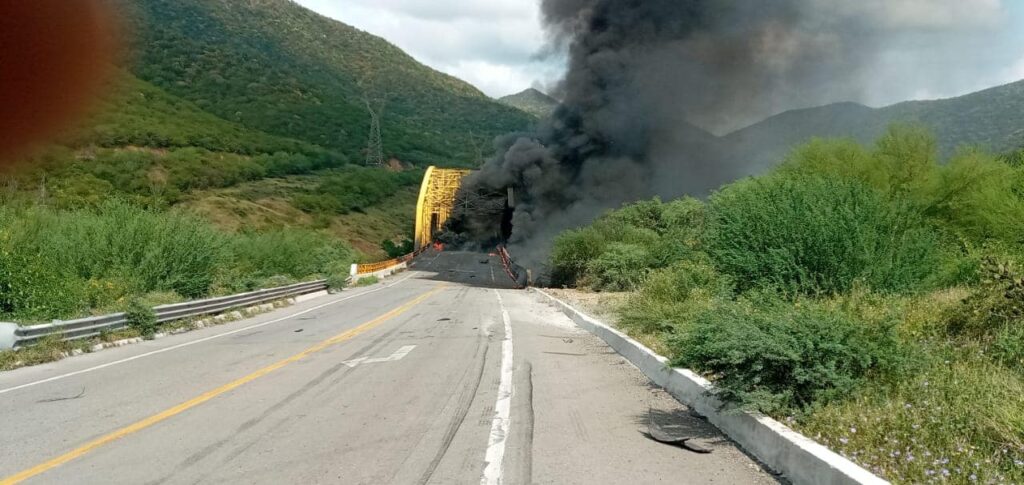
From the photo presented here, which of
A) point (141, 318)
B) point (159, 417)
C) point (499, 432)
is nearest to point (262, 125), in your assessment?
point (141, 318)

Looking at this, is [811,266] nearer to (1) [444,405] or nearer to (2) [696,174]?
(1) [444,405]

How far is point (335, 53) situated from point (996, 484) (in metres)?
112

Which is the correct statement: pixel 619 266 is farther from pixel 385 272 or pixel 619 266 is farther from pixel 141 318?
pixel 385 272

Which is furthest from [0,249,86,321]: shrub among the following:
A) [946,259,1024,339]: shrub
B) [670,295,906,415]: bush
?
[946,259,1024,339]: shrub

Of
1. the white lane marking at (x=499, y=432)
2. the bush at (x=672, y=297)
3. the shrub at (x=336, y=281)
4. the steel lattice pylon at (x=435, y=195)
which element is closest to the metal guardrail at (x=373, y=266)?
the shrub at (x=336, y=281)

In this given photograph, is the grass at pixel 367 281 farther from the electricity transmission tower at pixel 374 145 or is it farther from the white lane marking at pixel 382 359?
the electricity transmission tower at pixel 374 145

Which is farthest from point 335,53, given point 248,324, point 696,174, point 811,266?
point 811,266

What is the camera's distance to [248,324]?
2012 centimetres

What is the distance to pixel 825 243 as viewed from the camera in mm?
12492

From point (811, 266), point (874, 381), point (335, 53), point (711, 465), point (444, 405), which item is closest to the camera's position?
point (711, 465)

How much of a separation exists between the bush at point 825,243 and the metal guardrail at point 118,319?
1165 cm

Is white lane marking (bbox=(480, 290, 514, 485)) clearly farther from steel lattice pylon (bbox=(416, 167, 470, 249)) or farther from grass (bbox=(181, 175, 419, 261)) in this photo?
steel lattice pylon (bbox=(416, 167, 470, 249))

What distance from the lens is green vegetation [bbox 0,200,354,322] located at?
48.9 ft

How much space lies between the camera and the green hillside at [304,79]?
233ft
